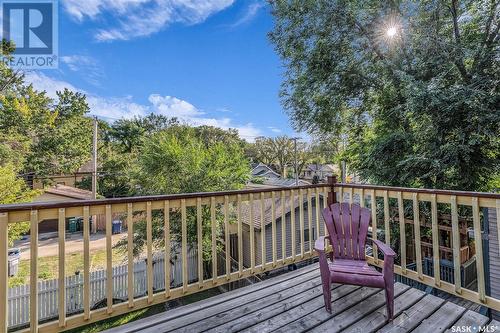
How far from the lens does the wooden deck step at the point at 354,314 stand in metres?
1.79

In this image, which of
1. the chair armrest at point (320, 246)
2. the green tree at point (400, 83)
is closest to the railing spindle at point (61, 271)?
the chair armrest at point (320, 246)

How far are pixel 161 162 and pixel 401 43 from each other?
7.95m

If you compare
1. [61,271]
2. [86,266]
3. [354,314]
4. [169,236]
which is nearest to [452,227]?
[354,314]

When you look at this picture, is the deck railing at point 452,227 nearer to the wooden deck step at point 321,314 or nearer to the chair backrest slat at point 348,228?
the chair backrest slat at point 348,228

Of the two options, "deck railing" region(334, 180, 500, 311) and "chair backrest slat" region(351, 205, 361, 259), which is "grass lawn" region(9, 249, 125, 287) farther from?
"deck railing" region(334, 180, 500, 311)

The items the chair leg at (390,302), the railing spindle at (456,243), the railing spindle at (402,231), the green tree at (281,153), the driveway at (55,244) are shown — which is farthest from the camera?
the green tree at (281,153)

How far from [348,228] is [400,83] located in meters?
5.16

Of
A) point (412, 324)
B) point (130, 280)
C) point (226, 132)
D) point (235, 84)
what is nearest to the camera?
point (412, 324)

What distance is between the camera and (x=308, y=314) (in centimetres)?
196

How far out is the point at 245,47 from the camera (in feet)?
33.8

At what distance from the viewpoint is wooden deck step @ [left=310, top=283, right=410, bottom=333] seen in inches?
70.4

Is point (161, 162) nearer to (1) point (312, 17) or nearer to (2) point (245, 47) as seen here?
(2) point (245, 47)

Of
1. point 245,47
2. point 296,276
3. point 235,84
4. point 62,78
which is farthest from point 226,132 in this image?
point 296,276

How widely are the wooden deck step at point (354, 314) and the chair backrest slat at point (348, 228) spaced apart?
38cm
